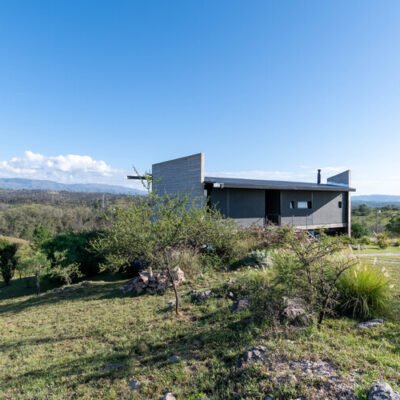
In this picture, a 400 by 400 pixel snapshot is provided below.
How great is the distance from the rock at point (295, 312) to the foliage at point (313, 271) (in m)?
0.16

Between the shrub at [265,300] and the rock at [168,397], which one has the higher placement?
the shrub at [265,300]

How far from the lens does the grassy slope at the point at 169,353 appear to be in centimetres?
309

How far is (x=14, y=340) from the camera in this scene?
5613 millimetres

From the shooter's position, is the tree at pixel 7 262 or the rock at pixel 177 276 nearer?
the rock at pixel 177 276

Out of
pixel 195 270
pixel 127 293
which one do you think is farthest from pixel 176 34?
pixel 127 293

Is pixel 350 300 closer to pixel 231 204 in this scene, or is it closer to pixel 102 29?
pixel 231 204

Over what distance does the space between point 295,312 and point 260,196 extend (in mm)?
12478

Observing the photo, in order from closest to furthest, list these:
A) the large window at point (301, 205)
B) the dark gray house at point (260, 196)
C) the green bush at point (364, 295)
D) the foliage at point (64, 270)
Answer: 1. the green bush at point (364, 295)
2. the foliage at point (64, 270)
3. the dark gray house at point (260, 196)
4. the large window at point (301, 205)

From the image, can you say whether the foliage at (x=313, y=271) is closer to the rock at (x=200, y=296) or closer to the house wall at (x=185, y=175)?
the rock at (x=200, y=296)

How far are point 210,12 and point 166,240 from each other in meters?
11.1

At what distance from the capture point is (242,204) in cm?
1582

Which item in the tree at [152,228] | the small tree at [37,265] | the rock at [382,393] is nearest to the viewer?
the rock at [382,393]

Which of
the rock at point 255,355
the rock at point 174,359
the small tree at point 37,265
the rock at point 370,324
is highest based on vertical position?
the rock at point 370,324

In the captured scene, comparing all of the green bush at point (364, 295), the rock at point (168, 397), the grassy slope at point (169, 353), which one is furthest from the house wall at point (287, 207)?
the rock at point (168, 397)
